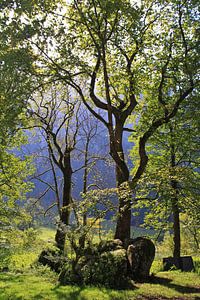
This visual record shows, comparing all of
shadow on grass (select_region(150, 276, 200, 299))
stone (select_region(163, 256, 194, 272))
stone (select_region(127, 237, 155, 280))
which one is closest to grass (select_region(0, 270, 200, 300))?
shadow on grass (select_region(150, 276, 200, 299))

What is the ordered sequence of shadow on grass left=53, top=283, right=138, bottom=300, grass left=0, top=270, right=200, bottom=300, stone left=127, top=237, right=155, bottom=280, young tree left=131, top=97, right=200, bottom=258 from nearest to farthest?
shadow on grass left=53, top=283, right=138, bottom=300, grass left=0, top=270, right=200, bottom=300, young tree left=131, top=97, right=200, bottom=258, stone left=127, top=237, right=155, bottom=280

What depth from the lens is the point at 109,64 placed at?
19688mm

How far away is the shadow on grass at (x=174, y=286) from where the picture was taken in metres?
12.6

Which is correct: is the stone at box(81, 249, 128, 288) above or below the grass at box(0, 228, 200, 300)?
above

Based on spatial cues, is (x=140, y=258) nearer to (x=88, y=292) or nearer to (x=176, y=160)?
(x=88, y=292)

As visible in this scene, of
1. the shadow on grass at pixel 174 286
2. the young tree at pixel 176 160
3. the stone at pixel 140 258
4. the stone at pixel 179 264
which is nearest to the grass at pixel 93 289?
the shadow on grass at pixel 174 286

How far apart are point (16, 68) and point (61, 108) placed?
13138mm

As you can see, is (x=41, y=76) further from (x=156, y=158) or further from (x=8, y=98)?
(x=156, y=158)

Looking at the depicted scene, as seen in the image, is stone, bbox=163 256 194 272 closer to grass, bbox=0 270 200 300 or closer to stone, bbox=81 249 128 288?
grass, bbox=0 270 200 300

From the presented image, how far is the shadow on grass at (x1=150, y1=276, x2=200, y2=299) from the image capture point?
12620 mm

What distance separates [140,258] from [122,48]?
455 inches

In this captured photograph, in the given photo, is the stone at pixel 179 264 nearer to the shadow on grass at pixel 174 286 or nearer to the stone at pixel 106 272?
the shadow on grass at pixel 174 286

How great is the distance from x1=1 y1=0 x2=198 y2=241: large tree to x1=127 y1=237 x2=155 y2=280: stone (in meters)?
1.61

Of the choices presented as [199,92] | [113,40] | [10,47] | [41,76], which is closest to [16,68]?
[10,47]
